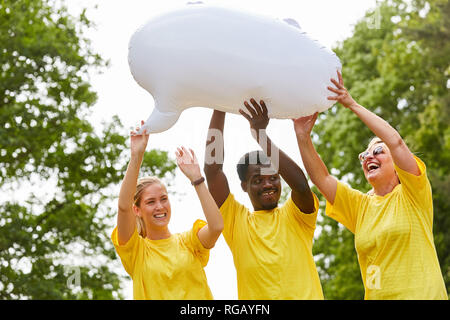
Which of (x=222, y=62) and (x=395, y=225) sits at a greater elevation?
(x=222, y=62)

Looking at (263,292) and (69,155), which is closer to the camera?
(263,292)

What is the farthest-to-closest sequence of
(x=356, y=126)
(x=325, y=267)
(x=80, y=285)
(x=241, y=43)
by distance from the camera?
(x=325, y=267)
(x=356, y=126)
(x=80, y=285)
(x=241, y=43)

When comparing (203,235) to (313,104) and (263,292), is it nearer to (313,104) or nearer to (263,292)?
(263,292)

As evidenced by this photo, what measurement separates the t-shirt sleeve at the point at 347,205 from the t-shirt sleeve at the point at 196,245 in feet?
2.47

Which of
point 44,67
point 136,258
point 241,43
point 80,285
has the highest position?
point 44,67

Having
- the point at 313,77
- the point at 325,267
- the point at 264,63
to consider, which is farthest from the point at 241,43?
the point at 325,267

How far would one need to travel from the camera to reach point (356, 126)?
14.5 m

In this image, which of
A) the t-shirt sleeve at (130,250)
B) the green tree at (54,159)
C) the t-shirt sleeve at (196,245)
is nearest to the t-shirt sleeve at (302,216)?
the t-shirt sleeve at (196,245)

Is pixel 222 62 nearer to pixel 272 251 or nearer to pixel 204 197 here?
pixel 204 197

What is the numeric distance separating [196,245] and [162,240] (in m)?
0.20

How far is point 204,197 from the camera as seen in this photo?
380cm

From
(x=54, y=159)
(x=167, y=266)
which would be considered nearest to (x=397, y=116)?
(x=54, y=159)

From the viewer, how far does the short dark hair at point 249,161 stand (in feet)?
13.7
